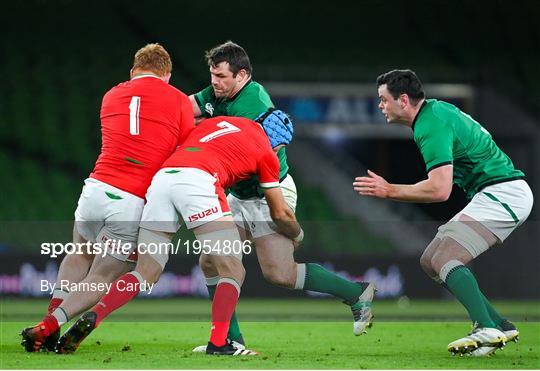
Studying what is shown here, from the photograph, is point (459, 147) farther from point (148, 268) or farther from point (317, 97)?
point (317, 97)

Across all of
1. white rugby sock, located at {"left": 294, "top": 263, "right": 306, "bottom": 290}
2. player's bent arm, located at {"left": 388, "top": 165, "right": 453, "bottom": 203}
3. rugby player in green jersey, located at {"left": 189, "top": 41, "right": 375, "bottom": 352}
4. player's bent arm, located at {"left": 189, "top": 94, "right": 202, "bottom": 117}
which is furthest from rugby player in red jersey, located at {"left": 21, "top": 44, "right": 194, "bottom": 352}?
player's bent arm, located at {"left": 388, "top": 165, "right": 453, "bottom": 203}

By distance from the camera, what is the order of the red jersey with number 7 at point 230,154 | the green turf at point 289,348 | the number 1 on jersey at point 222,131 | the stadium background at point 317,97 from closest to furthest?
1. the green turf at point 289,348
2. the red jersey with number 7 at point 230,154
3. the number 1 on jersey at point 222,131
4. the stadium background at point 317,97

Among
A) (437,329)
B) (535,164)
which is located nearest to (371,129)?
(535,164)

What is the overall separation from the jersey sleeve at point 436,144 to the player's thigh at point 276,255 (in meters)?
1.02

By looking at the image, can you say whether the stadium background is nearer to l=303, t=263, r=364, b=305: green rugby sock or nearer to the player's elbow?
l=303, t=263, r=364, b=305: green rugby sock

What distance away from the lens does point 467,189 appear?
634 centimetres

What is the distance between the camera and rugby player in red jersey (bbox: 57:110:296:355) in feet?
18.0

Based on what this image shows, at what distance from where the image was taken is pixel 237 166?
5.70 m

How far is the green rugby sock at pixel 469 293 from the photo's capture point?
227 inches

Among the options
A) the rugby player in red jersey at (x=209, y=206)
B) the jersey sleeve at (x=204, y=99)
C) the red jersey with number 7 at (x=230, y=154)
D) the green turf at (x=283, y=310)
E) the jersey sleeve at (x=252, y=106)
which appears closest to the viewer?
the rugby player in red jersey at (x=209, y=206)

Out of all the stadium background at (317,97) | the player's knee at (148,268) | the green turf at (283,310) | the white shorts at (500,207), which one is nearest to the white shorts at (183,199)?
the player's knee at (148,268)

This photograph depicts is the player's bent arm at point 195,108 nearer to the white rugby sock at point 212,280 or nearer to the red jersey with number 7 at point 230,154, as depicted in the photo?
the red jersey with number 7 at point 230,154

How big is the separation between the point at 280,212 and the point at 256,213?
1.76ft

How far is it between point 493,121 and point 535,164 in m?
0.97
